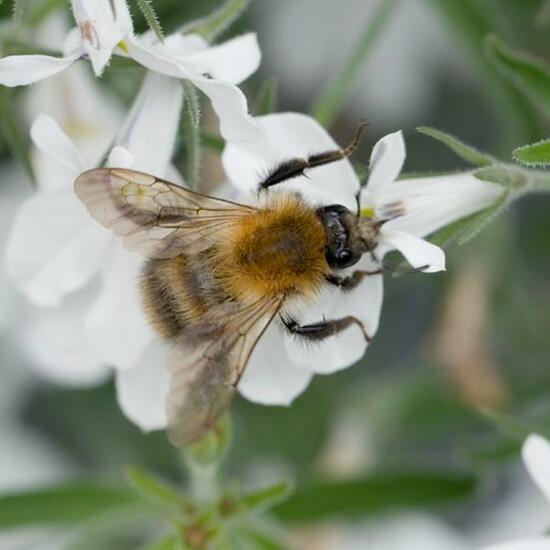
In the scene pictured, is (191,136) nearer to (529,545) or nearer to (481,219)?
(481,219)

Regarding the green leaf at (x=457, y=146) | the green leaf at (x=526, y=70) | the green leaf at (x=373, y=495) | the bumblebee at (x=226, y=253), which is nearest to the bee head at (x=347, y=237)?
the bumblebee at (x=226, y=253)

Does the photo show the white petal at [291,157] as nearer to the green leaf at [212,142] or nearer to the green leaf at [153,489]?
the green leaf at [212,142]

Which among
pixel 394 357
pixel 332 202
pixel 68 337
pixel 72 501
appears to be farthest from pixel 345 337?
pixel 394 357

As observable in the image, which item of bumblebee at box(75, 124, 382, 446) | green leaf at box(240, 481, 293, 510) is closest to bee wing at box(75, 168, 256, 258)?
bumblebee at box(75, 124, 382, 446)

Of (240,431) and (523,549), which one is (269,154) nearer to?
(523,549)

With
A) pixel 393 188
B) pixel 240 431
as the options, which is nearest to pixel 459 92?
pixel 240 431
